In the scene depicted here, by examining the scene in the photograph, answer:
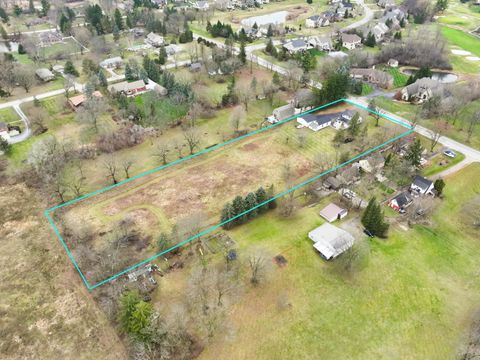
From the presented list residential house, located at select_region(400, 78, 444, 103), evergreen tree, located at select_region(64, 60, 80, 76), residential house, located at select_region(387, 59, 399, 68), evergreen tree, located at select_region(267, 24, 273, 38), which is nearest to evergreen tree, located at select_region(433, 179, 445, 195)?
residential house, located at select_region(400, 78, 444, 103)

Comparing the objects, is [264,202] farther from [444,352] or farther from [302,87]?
[302,87]

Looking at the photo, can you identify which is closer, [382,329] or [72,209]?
[382,329]

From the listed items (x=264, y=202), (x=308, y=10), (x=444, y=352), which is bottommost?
(x=444, y=352)

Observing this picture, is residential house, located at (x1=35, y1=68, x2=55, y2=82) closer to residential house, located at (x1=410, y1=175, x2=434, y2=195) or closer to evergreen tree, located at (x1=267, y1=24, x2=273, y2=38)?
evergreen tree, located at (x1=267, y1=24, x2=273, y2=38)

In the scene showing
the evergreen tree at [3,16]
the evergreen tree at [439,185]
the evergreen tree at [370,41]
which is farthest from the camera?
the evergreen tree at [3,16]

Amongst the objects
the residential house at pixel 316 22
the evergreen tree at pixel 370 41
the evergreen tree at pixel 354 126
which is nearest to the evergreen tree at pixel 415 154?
the evergreen tree at pixel 354 126

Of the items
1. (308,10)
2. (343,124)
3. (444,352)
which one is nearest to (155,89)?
(343,124)

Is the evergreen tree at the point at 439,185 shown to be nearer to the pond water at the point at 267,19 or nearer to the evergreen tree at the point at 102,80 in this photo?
the evergreen tree at the point at 102,80
